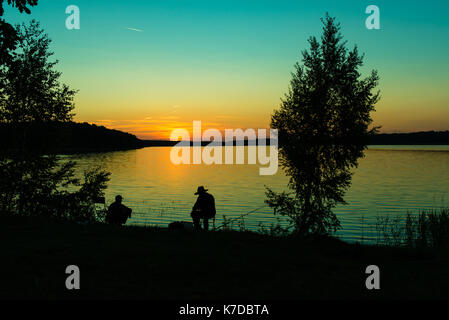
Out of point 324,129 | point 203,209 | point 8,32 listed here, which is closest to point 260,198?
point 324,129

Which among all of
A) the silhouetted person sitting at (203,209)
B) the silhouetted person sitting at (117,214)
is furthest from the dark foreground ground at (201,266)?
the silhouetted person sitting at (203,209)

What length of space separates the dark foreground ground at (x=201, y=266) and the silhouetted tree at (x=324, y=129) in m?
11.0

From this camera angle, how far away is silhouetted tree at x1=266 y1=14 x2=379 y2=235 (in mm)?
23234

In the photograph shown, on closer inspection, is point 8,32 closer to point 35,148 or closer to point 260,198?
point 35,148

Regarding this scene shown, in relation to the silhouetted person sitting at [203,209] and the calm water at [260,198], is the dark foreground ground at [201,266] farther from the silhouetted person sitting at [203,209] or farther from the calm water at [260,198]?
the calm water at [260,198]

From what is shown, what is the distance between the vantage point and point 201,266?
916cm

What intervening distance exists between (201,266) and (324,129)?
53.6 ft

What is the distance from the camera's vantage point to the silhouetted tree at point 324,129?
76.2 ft

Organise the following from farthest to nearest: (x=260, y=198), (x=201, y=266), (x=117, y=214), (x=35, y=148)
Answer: (x=260, y=198), (x=35, y=148), (x=117, y=214), (x=201, y=266)

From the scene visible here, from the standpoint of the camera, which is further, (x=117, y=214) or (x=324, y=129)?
(x=324, y=129)

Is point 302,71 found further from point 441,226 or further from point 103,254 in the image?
point 103,254

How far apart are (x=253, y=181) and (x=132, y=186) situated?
18225 mm

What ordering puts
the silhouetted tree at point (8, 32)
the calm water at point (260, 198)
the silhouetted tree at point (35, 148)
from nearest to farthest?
the silhouetted tree at point (8, 32) < the silhouetted tree at point (35, 148) < the calm water at point (260, 198)

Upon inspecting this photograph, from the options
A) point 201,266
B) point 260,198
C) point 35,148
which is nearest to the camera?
Answer: point 201,266
